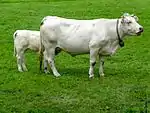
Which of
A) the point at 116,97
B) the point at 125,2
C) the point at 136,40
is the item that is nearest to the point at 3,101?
the point at 116,97

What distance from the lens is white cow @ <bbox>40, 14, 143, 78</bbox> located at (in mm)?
13508

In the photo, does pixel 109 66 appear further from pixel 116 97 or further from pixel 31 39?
pixel 116 97

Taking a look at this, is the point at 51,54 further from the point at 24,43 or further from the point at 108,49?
the point at 108,49

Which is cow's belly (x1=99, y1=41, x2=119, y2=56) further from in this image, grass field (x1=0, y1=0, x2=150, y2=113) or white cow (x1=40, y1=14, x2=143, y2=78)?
grass field (x1=0, y1=0, x2=150, y2=113)

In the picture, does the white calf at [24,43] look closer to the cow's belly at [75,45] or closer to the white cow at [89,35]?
the white cow at [89,35]

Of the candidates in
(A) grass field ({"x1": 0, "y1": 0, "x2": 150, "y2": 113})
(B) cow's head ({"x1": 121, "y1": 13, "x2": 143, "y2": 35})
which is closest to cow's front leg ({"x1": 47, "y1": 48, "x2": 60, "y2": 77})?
(A) grass field ({"x1": 0, "y1": 0, "x2": 150, "y2": 113})

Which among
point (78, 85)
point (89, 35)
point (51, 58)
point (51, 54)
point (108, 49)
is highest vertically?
point (89, 35)

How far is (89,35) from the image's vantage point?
1363 cm

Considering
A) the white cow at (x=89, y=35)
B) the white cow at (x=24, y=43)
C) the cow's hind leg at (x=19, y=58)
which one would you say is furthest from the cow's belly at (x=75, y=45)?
the cow's hind leg at (x=19, y=58)

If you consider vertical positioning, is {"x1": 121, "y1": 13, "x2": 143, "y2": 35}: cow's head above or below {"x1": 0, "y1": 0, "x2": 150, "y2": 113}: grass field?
above

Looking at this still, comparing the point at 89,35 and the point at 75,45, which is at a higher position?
the point at 89,35

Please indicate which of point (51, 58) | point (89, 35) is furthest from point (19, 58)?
point (89, 35)

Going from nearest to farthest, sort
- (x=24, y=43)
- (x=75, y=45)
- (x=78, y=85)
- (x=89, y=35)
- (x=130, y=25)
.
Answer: (x=78, y=85) → (x=130, y=25) → (x=89, y=35) → (x=75, y=45) → (x=24, y=43)

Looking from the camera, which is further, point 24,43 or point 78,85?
point 24,43
